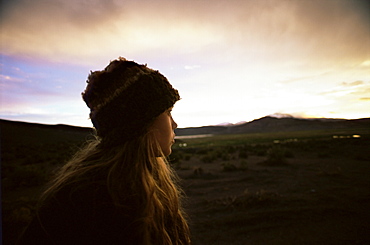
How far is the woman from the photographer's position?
1.10 m

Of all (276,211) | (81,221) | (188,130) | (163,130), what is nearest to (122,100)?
(163,130)

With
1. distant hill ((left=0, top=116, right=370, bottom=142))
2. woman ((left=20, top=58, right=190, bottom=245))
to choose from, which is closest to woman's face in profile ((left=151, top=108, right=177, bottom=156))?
woman ((left=20, top=58, right=190, bottom=245))

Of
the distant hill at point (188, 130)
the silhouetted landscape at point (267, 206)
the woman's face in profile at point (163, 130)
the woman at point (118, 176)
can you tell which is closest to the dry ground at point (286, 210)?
the silhouetted landscape at point (267, 206)

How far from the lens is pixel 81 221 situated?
1110 mm

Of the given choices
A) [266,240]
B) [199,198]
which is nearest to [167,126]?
[266,240]

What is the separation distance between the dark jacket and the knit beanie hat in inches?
15.4

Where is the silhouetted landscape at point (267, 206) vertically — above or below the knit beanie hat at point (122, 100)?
below

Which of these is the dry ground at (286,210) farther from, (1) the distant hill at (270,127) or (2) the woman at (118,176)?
(1) the distant hill at (270,127)

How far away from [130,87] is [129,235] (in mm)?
964

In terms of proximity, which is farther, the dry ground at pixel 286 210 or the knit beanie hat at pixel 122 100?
the dry ground at pixel 286 210

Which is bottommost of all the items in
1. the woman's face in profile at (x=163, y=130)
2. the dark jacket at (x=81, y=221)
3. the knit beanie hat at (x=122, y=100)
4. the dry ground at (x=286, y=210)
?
the dry ground at (x=286, y=210)

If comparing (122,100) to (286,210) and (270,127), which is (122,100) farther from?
(270,127)

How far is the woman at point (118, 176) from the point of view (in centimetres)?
110

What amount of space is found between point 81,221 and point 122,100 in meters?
0.78
